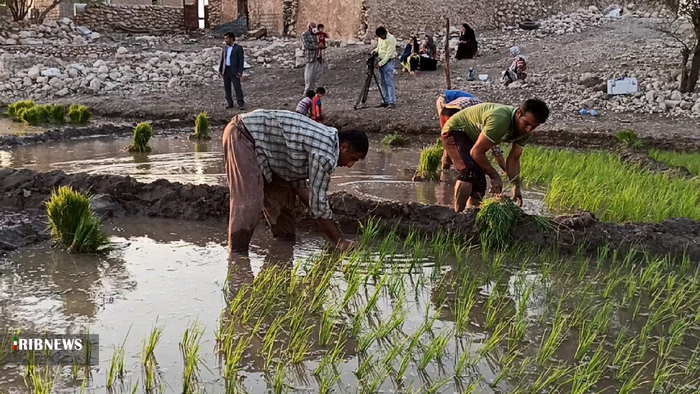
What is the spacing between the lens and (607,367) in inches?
124

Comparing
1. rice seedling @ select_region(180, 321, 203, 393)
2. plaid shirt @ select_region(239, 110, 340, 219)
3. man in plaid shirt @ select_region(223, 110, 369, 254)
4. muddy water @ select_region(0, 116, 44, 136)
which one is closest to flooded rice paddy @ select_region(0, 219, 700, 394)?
rice seedling @ select_region(180, 321, 203, 393)

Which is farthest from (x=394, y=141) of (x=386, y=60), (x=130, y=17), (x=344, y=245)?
(x=130, y=17)

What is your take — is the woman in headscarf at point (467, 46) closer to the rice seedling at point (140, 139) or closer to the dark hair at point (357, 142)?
the rice seedling at point (140, 139)

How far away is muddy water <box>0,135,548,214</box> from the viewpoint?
279 inches

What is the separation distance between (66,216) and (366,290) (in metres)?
2.06

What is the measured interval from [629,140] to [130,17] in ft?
62.0

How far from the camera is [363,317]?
141 inches

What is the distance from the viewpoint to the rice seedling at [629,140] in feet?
31.9

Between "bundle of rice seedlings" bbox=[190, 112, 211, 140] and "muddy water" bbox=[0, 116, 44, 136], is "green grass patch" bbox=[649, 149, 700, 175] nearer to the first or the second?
→ "bundle of rice seedlings" bbox=[190, 112, 211, 140]

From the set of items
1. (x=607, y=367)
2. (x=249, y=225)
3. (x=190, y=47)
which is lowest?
(x=607, y=367)

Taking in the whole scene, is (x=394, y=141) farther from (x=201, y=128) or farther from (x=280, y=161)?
(x=280, y=161)

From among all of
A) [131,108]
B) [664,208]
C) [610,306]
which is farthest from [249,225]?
[131,108]

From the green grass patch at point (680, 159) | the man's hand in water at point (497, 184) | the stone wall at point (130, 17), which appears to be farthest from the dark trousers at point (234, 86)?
the stone wall at point (130, 17)

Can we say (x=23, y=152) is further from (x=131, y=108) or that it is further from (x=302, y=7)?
(x=302, y=7)
